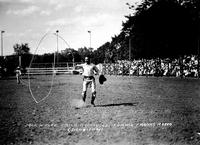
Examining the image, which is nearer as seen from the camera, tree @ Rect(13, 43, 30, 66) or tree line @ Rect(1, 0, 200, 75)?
tree line @ Rect(1, 0, 200, 75)

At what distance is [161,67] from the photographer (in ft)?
110

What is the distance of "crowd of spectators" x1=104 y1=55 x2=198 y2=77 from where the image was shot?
92.5 ft

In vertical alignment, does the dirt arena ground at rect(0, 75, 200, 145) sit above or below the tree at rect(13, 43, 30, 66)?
below

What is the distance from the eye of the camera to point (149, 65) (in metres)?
35.8

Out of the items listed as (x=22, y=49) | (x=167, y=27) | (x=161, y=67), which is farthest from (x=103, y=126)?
(x=22, y=49)

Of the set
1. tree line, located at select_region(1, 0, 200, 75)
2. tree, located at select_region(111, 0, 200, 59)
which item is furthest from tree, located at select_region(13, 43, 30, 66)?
tree, located at select_region(111, 0, 200, 59)

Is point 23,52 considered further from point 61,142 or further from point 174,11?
point 61,142

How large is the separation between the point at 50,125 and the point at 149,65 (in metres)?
28.9

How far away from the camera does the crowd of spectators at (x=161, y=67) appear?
28.2 metres
